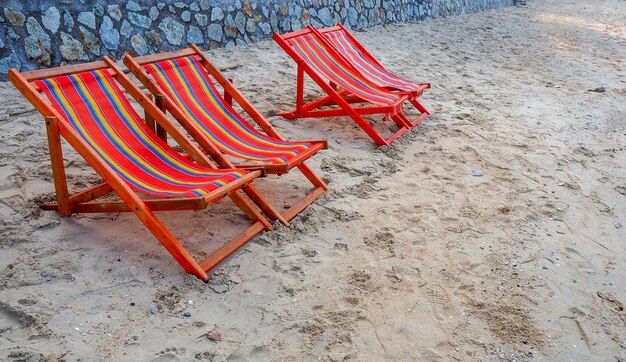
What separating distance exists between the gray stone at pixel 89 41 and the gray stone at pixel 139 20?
0.41m

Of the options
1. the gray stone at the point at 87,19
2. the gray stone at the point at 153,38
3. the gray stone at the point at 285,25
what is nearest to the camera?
the gray stone at the point at 87,19

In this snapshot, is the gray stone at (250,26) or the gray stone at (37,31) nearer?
the gray stone at (37,31)

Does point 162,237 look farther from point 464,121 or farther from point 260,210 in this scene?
point 464,121

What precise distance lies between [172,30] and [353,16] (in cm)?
305

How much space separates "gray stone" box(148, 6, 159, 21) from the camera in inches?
219

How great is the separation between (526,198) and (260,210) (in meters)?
1.56

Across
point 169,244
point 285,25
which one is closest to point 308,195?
point 169,244

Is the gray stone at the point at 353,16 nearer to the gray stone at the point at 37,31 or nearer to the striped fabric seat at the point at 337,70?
the striped fabric seat at the point at 337,70

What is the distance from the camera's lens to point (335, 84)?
4.57m

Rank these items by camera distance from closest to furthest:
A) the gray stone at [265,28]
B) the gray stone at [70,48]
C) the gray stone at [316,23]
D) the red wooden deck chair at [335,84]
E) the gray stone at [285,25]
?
the red wooden deck chair at [335,84], the gray stone at [70,48], the gray stone at [265,28], the gray stone at [285,25], the gray stone at [316,23]

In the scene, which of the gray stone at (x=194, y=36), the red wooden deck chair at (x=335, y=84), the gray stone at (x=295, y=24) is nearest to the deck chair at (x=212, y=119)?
the red wooden deck chair at (x=335, y=84)

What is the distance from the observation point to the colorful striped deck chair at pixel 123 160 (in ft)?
8.18

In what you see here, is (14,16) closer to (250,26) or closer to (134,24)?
(134,24)

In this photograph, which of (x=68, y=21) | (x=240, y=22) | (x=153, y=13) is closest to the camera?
(x=68, y=21)
